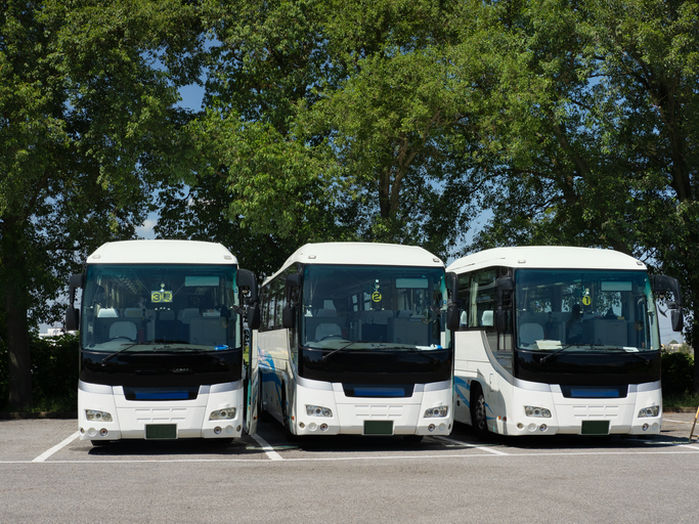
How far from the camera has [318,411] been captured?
14203 mm

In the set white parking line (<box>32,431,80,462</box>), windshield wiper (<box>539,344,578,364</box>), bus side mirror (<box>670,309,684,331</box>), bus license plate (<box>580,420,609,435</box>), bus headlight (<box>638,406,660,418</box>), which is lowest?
white parking line (<box>32,431,80,462</box>)

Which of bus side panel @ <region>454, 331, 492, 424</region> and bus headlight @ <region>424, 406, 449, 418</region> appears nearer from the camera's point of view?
bus headlight @ <region>424, 406, 449, 418</region>

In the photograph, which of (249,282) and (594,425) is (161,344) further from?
(594,425)

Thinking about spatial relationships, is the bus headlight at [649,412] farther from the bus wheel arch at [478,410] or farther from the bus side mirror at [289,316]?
the bus side mirror at [289,316]

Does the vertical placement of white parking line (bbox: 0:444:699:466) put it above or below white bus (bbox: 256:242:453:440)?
below

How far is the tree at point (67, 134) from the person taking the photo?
22.5 meters

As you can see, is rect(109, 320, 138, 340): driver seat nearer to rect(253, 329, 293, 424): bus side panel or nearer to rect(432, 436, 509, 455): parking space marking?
rect(253, 329, 293, 424): bus side panel

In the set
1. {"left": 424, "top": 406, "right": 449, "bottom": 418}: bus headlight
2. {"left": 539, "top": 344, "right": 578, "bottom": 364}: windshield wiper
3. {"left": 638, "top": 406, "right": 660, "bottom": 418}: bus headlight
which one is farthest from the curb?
{"left": 638, "top": 406, "right": 660, "bottom": 418}: bus headlight

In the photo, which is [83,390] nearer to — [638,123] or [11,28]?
Answer: [11,28]

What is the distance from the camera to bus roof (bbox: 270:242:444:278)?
48.6 ft

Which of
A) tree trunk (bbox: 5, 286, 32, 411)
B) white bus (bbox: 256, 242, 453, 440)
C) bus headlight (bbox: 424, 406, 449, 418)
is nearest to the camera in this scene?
white bus (bbox: 256, 242, 453, 440)

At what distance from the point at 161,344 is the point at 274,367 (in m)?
3.83

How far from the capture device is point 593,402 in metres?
14.7

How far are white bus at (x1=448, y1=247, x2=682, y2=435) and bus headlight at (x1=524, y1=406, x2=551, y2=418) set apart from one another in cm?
2
